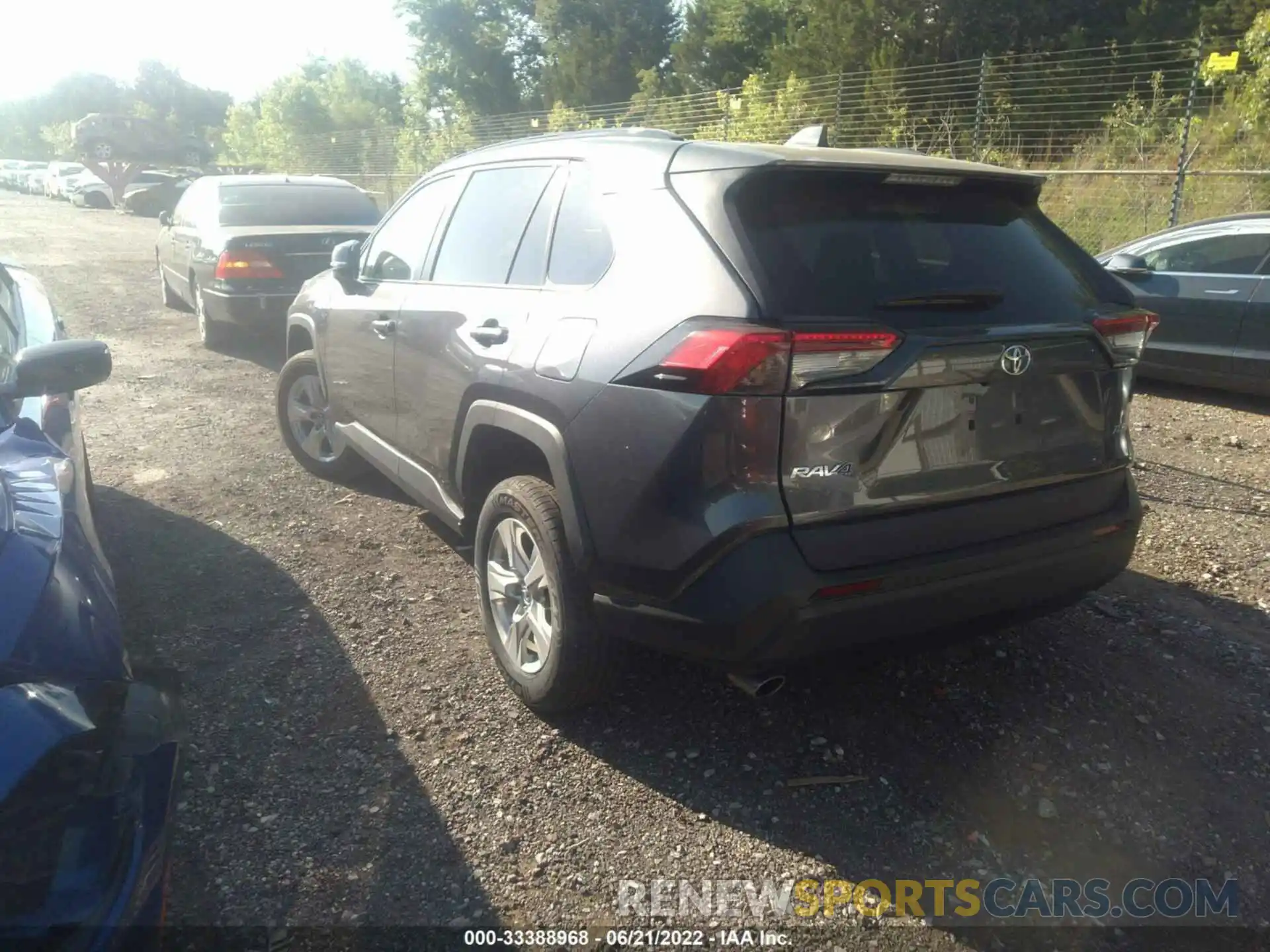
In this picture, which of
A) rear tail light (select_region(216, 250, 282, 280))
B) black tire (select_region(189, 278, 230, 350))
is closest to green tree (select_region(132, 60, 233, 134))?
black tire (select_region(189, 278, 230, 350))

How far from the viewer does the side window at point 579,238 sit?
3.03 m

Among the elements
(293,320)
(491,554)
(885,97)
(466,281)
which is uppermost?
(885,97)

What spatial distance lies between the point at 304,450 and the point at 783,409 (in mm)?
4121

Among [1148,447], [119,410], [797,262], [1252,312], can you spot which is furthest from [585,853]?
[1252,312]

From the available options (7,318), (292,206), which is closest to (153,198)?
(292,206)

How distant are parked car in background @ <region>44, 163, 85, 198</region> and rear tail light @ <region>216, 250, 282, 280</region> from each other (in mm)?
32445

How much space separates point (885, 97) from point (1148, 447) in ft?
38.9

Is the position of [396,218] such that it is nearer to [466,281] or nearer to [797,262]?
[466,281]

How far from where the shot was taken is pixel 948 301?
266 centimetres

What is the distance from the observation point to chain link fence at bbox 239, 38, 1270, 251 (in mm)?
12586

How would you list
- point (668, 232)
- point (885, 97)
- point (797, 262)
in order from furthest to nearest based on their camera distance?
point (885, 97)
point (668, 232)
point (797, 262)

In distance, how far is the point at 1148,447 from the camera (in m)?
6.11

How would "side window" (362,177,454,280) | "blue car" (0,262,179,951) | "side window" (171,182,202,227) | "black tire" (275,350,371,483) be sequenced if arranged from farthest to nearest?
"side window" (171,182,202,227) → "black tire" (275,350,371,483) → "side window" (362,177,454,280) → "blue car" (0,262,179,951)

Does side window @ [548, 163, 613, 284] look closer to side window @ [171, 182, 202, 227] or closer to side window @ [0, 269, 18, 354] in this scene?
side window @ [0, 269, 18, 354]
